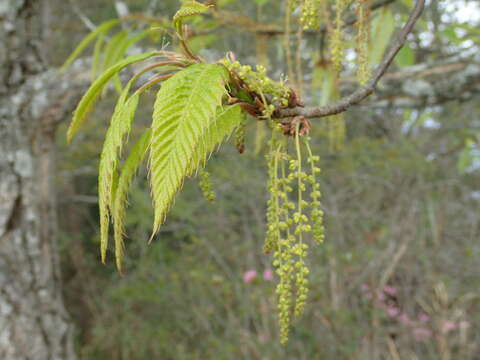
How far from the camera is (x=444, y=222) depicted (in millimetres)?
3518

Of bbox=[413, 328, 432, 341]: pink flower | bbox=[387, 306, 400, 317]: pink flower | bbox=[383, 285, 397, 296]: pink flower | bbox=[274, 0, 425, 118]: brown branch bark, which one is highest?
bbox=[274, 0, 425, 118]: brown branch bark

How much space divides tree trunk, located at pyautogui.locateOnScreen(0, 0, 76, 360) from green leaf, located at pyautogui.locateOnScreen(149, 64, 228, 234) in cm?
165

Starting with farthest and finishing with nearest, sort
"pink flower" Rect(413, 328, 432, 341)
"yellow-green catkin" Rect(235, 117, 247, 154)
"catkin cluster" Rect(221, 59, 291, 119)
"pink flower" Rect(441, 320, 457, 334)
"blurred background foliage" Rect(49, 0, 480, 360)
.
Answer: "blurred background foliage" Rect(49, 0, 480, 360)
"pink flower" Rect(413, 328, 432, 341)
"pink flower" Rect(441, 320, 457, 334)
"yellow-green catkin" Rect(235, 117, 247, 154)
"catkin cluster" Rect(221, 59, 291, 119)

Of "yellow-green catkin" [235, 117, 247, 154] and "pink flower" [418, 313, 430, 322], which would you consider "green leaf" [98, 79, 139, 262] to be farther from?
"pink flower" [418, 313, 430, 322]

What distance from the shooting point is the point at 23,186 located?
76.3 inches

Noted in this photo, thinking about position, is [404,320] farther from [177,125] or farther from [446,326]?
[177,125]

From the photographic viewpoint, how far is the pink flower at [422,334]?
113 inches

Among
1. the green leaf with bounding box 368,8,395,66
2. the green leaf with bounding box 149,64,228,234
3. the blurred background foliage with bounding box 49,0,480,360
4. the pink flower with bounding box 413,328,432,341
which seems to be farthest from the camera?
the blurred background foliage with bounding box 49,0,480,360

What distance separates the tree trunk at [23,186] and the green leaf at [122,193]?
1.55 metres

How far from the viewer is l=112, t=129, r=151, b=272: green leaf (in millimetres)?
478

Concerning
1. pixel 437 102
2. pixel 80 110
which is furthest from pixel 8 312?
pixel 437 102

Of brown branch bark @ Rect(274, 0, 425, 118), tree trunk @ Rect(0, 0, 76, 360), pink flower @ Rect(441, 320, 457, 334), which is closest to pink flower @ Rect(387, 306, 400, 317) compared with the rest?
pink flower @ Rect(441, 320, 457, 334)

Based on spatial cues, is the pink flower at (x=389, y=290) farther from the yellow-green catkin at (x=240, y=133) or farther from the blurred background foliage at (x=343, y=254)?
the yellow-green catkin at (x=240, y=133)

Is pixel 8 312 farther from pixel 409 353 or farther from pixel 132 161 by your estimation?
pixel 409 353
